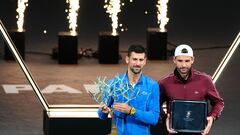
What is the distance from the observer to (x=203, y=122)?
8203mm

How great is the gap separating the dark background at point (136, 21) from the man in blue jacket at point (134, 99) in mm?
10889

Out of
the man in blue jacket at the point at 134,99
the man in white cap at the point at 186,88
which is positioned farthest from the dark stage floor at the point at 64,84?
the man in blue jacket at the point at 134,99

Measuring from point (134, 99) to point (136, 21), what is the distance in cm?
1439

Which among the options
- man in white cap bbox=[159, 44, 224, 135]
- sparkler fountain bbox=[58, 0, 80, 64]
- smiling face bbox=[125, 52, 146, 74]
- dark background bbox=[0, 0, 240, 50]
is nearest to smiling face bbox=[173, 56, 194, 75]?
man in white cap bbox=[159, 44, 224, 135]

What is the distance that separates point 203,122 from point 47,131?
3.43 meters

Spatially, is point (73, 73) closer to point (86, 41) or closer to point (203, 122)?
point (86, 41)

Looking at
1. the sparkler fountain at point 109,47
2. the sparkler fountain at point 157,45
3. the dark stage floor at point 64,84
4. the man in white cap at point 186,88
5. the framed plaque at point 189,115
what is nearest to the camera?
the framed plaque at point 189,115

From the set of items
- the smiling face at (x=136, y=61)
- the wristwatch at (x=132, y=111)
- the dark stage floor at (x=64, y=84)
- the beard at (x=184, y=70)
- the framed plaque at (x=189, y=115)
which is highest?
the smiling face at (x=136, y=61)

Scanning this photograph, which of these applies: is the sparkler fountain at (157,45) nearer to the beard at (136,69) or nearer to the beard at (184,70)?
the beard at (184,70)

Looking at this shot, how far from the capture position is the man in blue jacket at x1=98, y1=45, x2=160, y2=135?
25.4 feet

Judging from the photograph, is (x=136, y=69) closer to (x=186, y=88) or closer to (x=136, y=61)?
(x=136, y=61)

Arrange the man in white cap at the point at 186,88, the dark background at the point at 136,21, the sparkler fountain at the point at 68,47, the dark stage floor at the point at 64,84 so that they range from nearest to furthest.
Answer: the man in white cap at the point at 186,88 → the dark stage floor at the point at 64,84 → the sparkler fountain at the point at 68,47 → the dark background at the point at 136,21

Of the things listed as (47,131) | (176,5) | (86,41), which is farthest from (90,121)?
(176,5)

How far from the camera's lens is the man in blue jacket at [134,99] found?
25.4 ft
